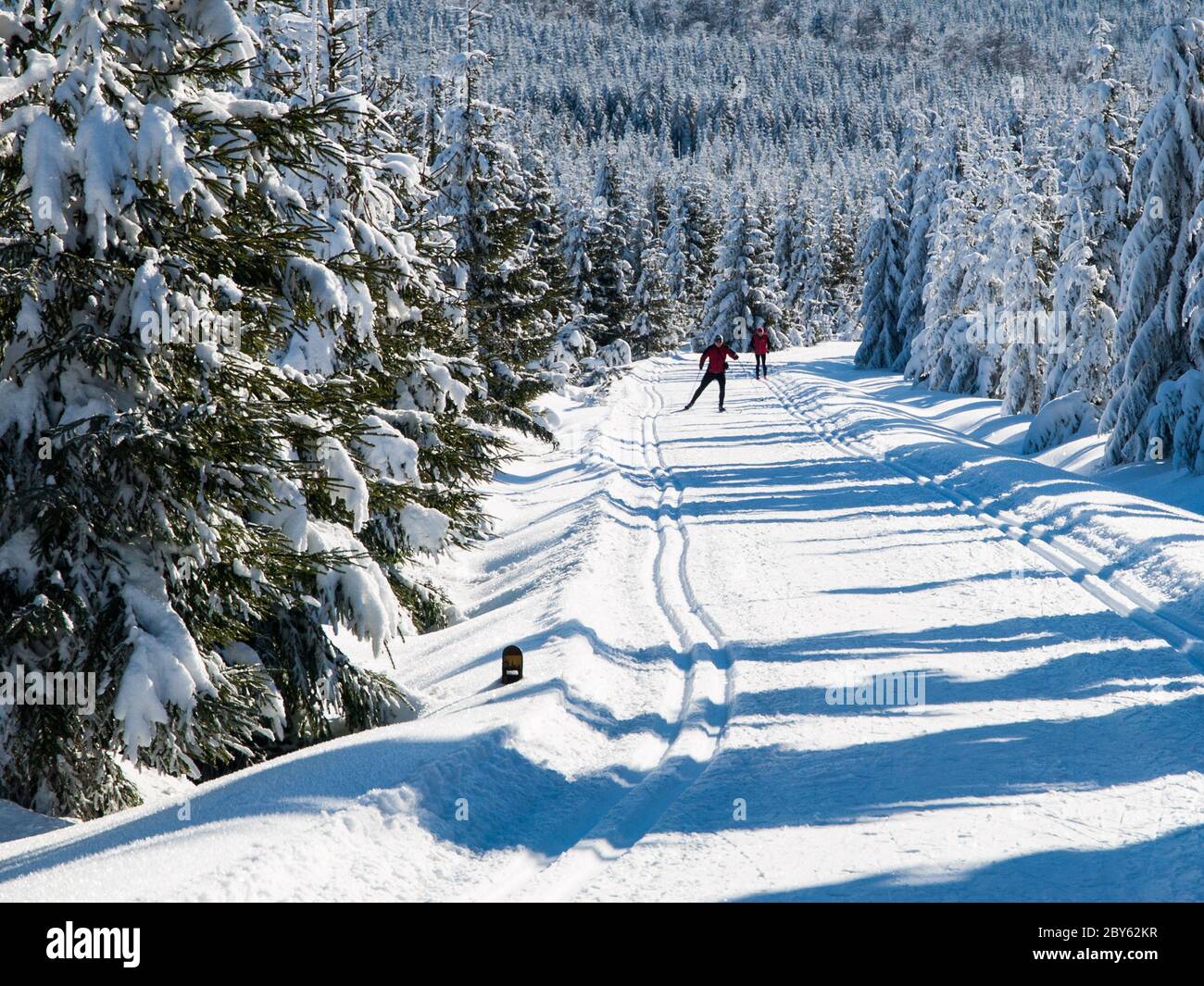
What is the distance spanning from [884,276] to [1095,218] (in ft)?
84.0

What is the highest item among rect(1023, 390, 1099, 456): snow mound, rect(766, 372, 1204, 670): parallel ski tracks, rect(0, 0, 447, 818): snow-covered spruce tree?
rect(0, 0, 447, 818): snow-covered spruce tree

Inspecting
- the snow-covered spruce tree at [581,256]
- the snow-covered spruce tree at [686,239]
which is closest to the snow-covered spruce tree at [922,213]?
the snow-covered spruce tree at [581,256]

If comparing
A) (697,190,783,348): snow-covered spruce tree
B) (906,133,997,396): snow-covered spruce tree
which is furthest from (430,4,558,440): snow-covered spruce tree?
(697,190,783,348): snow-covered spruce tree

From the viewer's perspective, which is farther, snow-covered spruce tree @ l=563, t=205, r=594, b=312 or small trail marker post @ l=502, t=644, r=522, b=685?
snow-covered spruce tree @ l=563, t=205, r=594, b=312

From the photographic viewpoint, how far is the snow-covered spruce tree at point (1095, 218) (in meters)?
25.9

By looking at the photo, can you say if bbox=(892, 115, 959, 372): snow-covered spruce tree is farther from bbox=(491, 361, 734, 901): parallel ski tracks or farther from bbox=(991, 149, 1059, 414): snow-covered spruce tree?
bbox=(491, 361, 734, 901): parallel ski tracks

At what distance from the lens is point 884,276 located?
172 ft

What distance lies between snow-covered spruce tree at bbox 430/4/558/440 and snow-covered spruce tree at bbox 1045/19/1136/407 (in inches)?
602

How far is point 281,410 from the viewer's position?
6707 millimetres

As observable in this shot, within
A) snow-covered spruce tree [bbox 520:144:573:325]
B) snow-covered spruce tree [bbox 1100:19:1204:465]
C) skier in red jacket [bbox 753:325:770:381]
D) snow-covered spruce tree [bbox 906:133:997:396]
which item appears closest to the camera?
snow-covered spruce tree [bbox 1100:19:1204:465]

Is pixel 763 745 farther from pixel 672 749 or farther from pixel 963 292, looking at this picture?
pixel 963 292

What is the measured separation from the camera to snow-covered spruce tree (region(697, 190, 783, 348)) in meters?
59.8

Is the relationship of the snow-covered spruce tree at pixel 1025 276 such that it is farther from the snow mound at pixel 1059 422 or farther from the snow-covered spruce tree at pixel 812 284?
the snow-covered spruce tree at pixel 812 284

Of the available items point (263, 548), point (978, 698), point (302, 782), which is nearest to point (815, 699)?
point (978, 698)
